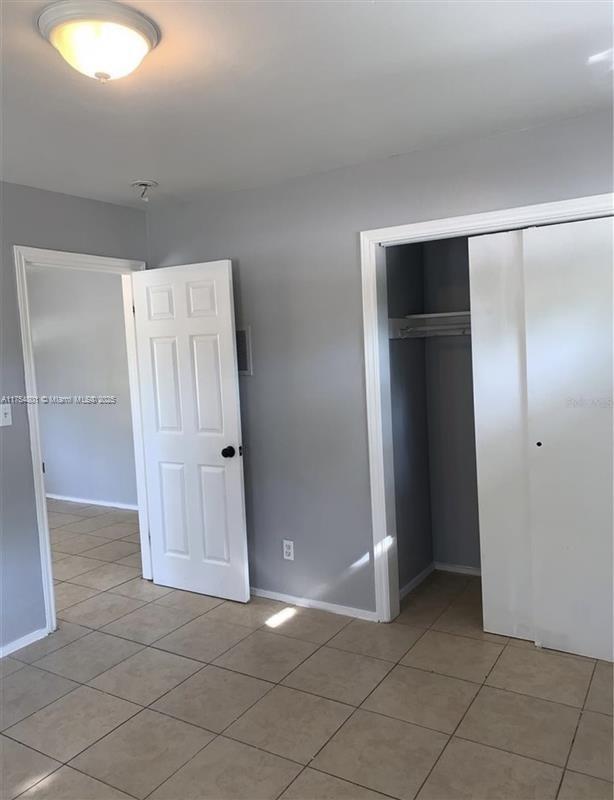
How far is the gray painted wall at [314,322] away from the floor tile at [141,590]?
25.8 inches

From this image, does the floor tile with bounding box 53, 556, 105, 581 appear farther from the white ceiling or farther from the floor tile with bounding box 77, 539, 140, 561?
the white ceiling

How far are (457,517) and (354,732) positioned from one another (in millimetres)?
1908

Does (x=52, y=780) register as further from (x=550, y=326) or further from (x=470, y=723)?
(x=550, y=326)

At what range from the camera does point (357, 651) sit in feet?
9.99

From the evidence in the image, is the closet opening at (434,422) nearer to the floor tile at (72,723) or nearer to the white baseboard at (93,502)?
the floor tile at (72,723)

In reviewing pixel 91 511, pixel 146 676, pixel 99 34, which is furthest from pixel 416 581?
pixel 91 511

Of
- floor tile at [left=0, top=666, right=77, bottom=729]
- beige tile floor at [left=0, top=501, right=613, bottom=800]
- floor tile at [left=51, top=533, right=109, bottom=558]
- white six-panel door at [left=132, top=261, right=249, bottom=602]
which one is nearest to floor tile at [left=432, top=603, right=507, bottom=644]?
beige tile floor at [left=0, top=501, right=613, bottom=800]

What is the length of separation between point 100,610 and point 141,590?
335mm

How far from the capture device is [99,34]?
5.68ft

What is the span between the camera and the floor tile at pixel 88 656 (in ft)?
9.77

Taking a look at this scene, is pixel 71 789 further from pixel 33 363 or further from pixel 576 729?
pixel 33 363

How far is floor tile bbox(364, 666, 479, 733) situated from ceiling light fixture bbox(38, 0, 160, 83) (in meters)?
2.55

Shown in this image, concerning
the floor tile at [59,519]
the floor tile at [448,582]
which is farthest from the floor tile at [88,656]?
the floor tile at [59,519]

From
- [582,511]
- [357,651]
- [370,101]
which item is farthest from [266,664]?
[370,101]
